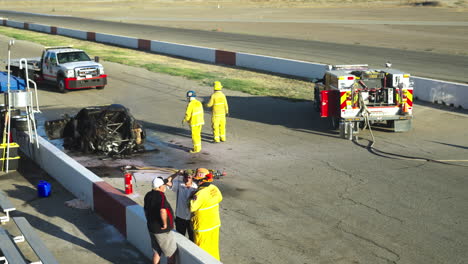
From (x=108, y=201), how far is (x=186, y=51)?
2758 centimetres

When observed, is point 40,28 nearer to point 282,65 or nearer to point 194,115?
point 282,65

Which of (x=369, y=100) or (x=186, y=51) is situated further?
(x=186, y=51)

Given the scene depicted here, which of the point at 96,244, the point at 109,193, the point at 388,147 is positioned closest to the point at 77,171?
the point at 109,193

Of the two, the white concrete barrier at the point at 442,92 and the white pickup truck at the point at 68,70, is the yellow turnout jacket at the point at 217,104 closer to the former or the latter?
the white concrete barrier at the point at 442,92

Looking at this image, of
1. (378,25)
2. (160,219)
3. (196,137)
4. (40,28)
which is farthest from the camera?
(378,25)

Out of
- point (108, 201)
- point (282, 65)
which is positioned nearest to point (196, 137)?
point (108, 201)

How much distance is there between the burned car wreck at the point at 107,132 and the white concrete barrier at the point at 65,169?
48.8 inches

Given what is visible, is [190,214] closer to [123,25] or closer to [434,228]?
[434,228]

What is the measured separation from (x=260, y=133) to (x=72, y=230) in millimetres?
8504

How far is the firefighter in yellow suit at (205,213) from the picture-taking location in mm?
7961

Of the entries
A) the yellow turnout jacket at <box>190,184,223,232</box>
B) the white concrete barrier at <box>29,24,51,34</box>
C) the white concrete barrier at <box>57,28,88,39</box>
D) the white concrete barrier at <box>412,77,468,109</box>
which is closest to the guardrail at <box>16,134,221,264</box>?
the yellow turnout jacket at <box>190,184,223,232</box>

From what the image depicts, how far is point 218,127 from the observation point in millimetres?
16469

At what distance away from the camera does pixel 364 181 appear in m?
12.8

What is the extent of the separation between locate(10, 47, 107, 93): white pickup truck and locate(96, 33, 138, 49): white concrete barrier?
54.5ft
